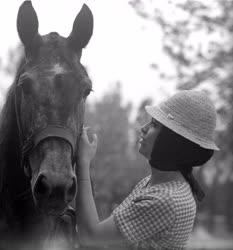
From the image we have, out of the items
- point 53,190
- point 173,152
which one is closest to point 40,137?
point 53,190

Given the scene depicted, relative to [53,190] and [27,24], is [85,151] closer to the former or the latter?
[53,190]

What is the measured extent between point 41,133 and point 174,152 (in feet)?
3.14

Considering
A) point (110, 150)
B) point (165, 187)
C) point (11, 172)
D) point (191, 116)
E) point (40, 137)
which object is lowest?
→ point (110, 150)

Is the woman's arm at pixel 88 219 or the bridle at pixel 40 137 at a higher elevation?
the bridle at pixel 40 137

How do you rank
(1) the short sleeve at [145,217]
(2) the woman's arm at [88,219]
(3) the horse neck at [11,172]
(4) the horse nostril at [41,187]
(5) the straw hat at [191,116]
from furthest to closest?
1. (3) the horse neck at [11,172]
2. (4) the horse nostril at [41,187]
3. (5) the straw hat at [191,116]
4. (2) the woman's arm at [88,219]
5. (1) the short sleeve at [145,217]

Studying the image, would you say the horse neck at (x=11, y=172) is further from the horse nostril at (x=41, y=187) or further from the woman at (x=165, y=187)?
the woman at (x=165, y=187)

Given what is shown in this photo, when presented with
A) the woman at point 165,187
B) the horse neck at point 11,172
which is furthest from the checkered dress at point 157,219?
the horse neck at point 11,172

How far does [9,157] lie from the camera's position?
4254 mm

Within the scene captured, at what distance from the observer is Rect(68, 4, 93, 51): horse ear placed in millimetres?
4477

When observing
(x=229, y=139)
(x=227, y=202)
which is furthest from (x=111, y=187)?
(x=227, y=202)

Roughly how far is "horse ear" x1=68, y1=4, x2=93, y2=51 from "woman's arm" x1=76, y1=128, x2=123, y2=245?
104cm

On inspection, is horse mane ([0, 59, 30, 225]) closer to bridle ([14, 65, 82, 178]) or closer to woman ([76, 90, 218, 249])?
bridle ([14, 65, 82, 178])

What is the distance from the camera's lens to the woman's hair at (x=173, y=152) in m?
3.43

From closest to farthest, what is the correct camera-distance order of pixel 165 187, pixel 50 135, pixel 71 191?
pixel 165 187 → pixel 71 191 → pixel 50 135
